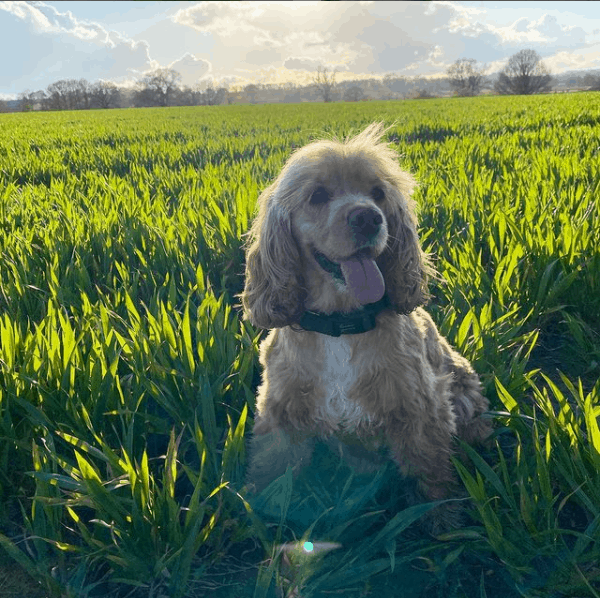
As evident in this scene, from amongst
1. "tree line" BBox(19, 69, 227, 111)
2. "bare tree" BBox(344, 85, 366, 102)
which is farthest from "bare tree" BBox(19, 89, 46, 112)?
"bare tree" BBox(344, 85, 366, 102)

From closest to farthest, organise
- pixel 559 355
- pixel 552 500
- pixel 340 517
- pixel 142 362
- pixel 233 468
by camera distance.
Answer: pixel 552 500 < pixel 340 517 < pixel 233 468 < pixel 142 362 < pixel 559 355

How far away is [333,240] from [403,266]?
0.37m

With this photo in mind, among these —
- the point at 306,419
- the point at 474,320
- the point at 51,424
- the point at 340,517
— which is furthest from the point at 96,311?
the point at 474,320

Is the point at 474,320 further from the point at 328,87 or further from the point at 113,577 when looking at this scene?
the point at 328,87

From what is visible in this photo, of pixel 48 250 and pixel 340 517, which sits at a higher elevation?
pixel 48 250

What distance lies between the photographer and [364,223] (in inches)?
75.1

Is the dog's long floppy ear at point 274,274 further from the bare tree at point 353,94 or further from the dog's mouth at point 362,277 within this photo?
the bare tree at point 353,94

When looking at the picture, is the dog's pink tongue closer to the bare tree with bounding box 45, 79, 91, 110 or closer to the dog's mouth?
the dog's mouth

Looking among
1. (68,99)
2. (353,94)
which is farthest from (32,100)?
(353,94)

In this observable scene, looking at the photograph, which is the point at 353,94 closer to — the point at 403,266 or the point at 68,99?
the point at 68,99

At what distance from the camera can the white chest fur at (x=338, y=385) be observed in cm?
195

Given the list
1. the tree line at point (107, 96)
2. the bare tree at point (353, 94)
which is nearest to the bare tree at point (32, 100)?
the tree line at point (107, 96)

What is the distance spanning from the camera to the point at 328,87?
388 ft

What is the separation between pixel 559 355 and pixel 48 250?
3361mm
